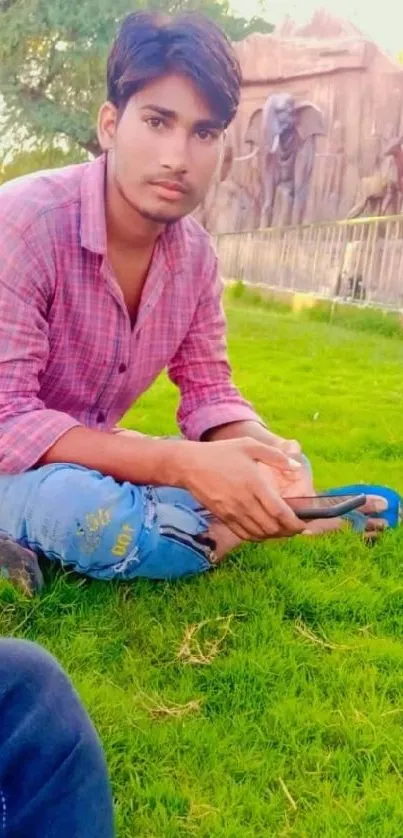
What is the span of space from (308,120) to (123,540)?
43.6 feet

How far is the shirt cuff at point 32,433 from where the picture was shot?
212 cm

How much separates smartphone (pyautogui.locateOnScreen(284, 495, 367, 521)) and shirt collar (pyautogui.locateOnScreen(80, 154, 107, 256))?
634 millimetres

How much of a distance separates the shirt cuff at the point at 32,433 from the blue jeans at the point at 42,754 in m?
1.07

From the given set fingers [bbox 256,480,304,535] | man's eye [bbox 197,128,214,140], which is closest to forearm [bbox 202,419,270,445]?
fingers [bbox 256,480,304,535]

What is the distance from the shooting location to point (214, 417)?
2.54 meters

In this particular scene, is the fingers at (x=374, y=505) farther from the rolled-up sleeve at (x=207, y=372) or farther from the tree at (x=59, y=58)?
the tree at (x=59, y=58)

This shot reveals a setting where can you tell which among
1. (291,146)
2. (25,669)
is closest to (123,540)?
(25,669)

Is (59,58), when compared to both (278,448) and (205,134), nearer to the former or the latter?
(205,134)

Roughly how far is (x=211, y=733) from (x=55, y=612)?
0.54 meters

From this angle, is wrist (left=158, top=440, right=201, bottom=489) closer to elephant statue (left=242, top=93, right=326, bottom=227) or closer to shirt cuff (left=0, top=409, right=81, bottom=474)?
shirt cuff (left=0, top=409, right=81, bottom=474)

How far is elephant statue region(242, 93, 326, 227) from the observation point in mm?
14492

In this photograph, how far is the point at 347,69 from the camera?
1471cm

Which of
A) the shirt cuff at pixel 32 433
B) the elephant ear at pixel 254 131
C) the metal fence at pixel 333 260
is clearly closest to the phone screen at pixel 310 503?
the shirt cuff at pixel 32 433

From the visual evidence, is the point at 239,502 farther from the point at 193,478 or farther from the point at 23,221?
the point at 23,221
